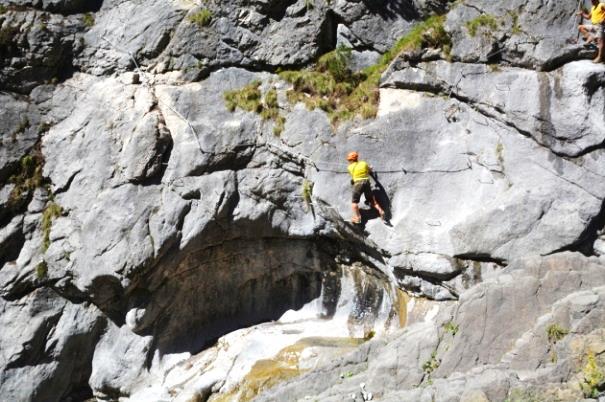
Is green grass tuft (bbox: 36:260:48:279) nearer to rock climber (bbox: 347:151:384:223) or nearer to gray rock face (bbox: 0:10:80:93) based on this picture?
gray rock face (bbox: 0:10:80:93)

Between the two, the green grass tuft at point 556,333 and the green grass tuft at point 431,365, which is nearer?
the green grass tuft at point 556,333

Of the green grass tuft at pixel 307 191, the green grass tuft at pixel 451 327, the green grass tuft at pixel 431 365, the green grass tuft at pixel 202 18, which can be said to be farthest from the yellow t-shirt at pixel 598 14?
the green grass tuft at pixel 202 18

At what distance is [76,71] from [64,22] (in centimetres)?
159

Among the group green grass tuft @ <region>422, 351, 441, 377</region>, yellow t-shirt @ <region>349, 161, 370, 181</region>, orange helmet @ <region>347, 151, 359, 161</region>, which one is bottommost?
green grass tuft @ <region>422, 351, 441, 377</region>

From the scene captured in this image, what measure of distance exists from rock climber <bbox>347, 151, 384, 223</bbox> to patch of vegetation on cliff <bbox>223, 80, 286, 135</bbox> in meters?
2.39

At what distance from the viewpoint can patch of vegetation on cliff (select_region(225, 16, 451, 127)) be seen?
1479cm

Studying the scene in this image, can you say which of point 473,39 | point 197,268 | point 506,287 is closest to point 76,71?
point 197,268

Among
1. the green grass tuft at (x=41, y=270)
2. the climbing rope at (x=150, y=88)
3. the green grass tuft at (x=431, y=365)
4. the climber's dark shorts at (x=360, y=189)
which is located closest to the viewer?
the green grass tuft at (x=431, y=365)

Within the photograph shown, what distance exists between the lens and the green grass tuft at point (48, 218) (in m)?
16.5

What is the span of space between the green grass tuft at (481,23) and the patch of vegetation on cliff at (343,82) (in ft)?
1.87

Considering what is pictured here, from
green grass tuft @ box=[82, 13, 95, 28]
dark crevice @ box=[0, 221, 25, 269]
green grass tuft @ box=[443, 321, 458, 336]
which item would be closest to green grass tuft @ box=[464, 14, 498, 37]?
green grass tuft @ box=[443, 321, 458, 336]

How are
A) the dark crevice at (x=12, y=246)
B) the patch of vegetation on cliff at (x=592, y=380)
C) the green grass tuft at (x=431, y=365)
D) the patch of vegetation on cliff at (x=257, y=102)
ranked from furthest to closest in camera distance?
the dark crevice at (x=12, y=246)
the patch of vegetation on cliff at (x=257, y=102)
the green grass tuft at (x=431, y=365)
the patch of vegetation on cliff at (x=592, y=380)

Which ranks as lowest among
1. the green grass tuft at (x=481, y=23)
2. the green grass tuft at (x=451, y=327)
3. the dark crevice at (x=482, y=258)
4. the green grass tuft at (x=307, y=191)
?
the green grass tuft at (x=451, y=327)

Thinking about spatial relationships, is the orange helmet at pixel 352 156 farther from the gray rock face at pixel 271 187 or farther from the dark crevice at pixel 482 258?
the dark crevice at pixel 482 258
